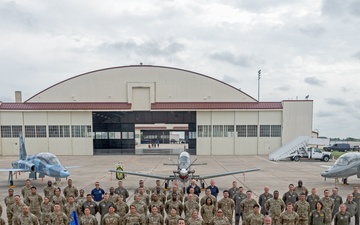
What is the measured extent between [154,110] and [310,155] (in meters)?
20.1

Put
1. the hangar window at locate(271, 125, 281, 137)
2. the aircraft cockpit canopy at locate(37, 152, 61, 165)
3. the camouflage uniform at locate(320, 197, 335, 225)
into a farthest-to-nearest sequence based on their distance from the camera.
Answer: the hangar window at locate(271, 125, 281, 137) → the aircraft cockpit canopy at locate(37, 152, 61, 165) → the camouflage uniform at locate(320, 197, 335, 225)

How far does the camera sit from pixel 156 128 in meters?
81.3

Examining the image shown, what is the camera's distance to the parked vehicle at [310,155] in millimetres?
32938

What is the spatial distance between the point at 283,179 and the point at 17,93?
139ft

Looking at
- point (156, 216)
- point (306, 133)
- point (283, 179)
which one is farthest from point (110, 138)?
point (156, 216)

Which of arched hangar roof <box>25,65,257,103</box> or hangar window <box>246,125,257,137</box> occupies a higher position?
arched hangar roof <box>25,65,257,103</box>

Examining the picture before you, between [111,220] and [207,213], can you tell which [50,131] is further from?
[207,213]

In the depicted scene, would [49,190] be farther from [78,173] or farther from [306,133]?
[306,133]

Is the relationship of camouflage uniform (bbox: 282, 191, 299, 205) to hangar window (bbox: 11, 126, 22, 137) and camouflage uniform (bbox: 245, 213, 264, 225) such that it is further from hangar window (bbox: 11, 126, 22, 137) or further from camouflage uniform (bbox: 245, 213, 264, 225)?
hangar window (bbox: 11, 126, 22, 137)

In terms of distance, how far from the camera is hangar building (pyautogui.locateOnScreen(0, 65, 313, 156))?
39.4 m

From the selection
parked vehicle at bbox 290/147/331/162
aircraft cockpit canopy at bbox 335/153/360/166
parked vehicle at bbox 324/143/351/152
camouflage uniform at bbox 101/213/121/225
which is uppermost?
camouflage uniform at bbox 101/213/121/225

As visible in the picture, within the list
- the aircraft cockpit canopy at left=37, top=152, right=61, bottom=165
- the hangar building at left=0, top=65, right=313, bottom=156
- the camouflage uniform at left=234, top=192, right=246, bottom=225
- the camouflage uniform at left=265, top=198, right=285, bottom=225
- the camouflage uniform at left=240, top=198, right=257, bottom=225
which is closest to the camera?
the camouflage uniform at left=265, top=198, right=285, bottom=225

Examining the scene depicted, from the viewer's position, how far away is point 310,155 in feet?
110

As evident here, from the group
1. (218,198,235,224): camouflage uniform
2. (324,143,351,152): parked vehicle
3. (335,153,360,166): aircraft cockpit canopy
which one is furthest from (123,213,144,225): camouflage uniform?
(324,143,351,152): parked vehicle
